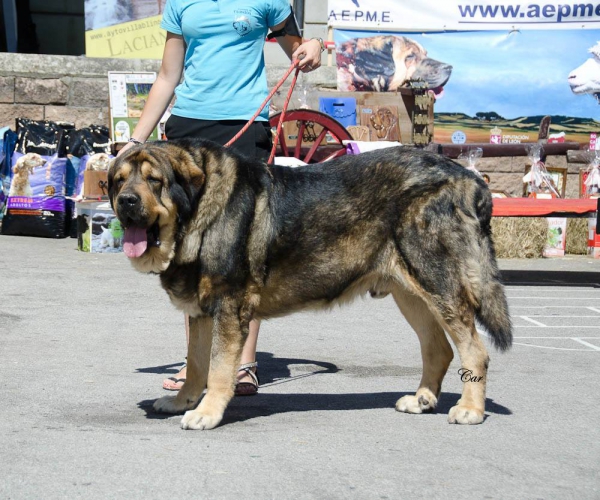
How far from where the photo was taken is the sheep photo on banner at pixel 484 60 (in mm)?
13086

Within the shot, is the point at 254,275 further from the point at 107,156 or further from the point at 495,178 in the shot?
the point at 495,178

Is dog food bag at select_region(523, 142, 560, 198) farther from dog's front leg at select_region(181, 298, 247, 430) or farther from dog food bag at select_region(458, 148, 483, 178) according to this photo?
dog's front leg at select_region(181, 298, 247, 430)

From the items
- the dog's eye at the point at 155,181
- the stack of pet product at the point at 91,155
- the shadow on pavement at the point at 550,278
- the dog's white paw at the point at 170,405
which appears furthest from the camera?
the stack of pet product at the point at 91,155

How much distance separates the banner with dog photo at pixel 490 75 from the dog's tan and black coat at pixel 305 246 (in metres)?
8.57

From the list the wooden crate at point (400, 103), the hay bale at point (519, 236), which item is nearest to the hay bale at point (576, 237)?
the hay bale at point (519, 236)

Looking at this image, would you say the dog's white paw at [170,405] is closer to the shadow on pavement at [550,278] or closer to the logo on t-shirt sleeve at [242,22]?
the logo on t-shirt sleeve at [242,22]

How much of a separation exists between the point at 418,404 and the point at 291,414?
0.67 metres

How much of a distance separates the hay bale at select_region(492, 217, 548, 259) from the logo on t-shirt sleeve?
6.80 metres

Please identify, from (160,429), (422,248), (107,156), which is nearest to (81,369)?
(160,429)

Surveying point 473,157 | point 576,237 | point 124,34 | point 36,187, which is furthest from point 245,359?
point 124,34

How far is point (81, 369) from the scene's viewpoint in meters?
5.71

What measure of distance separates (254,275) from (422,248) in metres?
0.84

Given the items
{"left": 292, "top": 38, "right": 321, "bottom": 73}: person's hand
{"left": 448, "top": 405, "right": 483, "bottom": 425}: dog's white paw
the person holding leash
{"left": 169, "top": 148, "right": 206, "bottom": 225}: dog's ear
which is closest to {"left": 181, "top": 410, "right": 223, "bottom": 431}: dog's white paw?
the person holding leash

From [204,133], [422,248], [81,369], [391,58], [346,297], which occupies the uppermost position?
[391,58]
